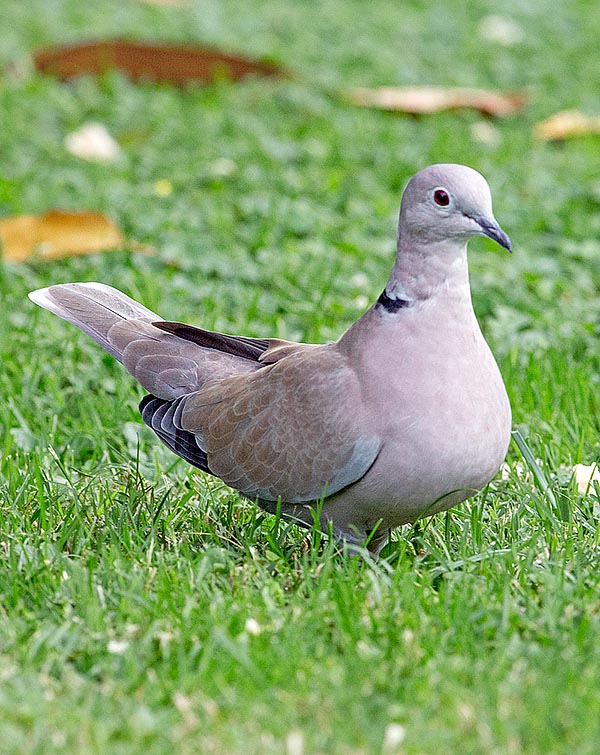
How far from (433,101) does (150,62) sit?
1.71 meters

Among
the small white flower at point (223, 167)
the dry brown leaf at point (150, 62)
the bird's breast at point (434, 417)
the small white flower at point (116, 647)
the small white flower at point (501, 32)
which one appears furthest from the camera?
the small white flower at point (501, 32)

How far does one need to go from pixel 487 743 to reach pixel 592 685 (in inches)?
10.3

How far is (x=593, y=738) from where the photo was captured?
2256 millimetres

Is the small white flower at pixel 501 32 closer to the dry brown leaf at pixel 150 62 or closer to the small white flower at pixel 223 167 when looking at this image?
the dry brown leaf at pixel 150 62

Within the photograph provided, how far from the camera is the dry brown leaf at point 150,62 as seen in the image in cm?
738

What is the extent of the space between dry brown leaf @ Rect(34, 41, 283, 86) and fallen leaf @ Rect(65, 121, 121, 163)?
41.3 inches

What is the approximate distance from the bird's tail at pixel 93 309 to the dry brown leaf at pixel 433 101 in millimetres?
3725

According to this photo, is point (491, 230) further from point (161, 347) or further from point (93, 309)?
point (93, 309)

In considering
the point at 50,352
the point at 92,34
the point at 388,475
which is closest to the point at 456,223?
the point at 388,475

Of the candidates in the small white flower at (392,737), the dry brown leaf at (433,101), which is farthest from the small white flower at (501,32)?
the small white flower at (392,737)

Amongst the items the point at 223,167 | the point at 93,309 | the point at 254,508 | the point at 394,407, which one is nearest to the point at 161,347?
the point at 93,309

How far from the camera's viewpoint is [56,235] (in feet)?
17.0

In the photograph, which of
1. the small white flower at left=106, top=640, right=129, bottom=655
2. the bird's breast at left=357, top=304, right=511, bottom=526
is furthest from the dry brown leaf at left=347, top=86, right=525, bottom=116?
the small white flower at left=106, top=640, right=129, bottom=655

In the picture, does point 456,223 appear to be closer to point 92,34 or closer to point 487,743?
point 487,743
